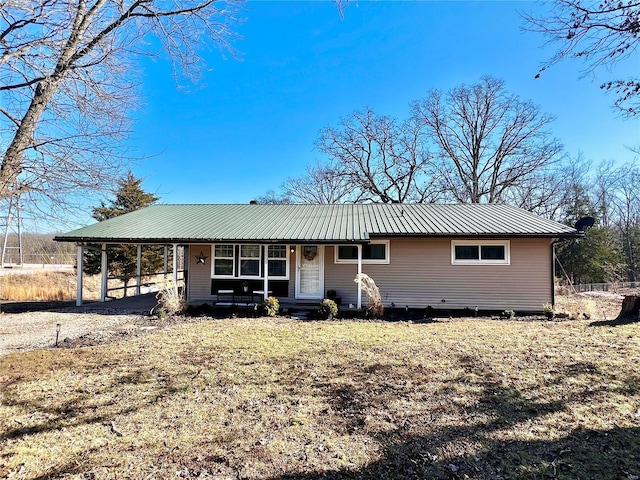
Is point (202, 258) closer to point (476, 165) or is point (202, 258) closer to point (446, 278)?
point (446, 278)

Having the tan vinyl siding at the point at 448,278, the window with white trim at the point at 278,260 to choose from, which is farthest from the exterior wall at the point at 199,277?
the tan vinyl siding at the point at 448,278

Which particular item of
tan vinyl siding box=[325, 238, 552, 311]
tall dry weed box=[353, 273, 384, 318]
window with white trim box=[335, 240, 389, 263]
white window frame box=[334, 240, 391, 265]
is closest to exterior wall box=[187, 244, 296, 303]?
tan vinyl siding box=[325, 238, 552, 311]

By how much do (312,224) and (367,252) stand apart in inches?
91.3

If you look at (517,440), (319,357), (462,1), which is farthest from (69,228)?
(462,1)

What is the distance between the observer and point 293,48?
9.73 meters

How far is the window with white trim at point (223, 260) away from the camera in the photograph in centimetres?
1183

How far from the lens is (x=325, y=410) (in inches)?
152

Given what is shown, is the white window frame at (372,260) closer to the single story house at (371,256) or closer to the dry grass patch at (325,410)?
the single story house at (371,256)

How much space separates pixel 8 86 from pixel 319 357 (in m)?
5.93

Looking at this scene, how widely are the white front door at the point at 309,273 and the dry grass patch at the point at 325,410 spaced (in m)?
4.87

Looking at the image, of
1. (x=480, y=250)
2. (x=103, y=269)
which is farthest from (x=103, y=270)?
(x=480, y=250)

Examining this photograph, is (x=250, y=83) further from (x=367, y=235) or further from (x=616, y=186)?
(x=616, y=186)

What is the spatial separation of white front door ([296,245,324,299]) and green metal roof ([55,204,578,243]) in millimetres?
783

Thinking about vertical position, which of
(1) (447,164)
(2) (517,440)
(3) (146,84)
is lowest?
(2) (517,440)
